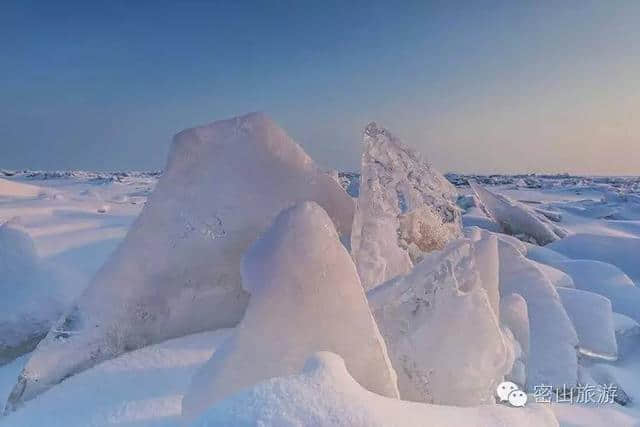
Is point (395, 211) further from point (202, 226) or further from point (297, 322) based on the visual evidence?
point (297, 322)

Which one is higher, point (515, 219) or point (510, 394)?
point (510, 394)

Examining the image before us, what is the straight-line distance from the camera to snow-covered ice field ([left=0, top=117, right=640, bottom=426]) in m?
0.80

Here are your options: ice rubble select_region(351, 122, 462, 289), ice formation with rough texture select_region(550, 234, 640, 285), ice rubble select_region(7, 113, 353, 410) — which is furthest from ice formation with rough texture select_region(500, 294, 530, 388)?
ice formation with rough texture select_region(550, 234, 640, 285)

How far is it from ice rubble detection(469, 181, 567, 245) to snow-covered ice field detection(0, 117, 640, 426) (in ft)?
5.23

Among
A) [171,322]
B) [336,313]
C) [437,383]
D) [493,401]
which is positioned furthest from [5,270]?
[493,401]

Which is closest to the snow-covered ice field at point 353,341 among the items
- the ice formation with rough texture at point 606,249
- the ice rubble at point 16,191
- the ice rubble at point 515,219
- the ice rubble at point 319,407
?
the ice rubble at point 319,407

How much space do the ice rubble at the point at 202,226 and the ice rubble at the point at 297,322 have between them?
454 millimetres

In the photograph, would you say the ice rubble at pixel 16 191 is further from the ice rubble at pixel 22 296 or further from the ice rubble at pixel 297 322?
the ice rubble at pixel 297 322

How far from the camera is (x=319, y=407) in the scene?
0.66m

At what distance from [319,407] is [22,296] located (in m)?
1.34

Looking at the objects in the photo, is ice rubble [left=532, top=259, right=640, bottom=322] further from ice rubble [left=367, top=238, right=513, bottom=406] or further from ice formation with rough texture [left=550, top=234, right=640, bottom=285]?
ice rubble [left=367, top=238, right=513, bottom=406]

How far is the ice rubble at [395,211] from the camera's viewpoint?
4.61ft

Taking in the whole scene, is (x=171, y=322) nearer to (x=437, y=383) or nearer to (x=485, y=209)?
(x=437, y=383)

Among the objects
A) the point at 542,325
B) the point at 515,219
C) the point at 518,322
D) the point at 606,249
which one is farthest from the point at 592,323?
the point at 515,219
